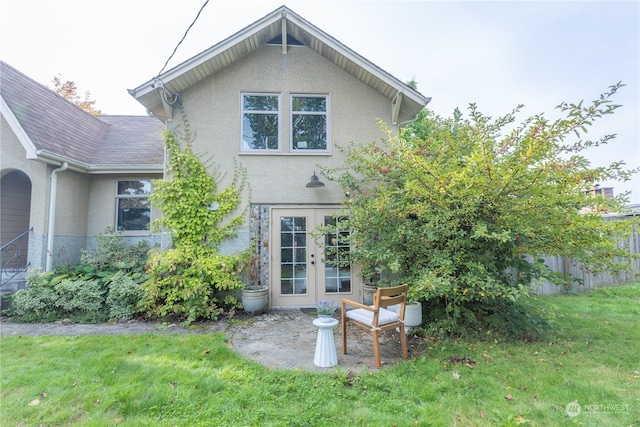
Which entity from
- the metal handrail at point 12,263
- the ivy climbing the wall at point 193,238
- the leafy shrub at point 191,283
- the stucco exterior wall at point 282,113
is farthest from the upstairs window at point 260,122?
the metal handrail at point 12,263

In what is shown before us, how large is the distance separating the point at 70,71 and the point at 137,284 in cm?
1881

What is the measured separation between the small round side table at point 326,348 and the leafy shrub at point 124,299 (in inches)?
168

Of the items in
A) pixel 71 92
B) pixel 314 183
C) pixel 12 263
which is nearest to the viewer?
pixel 314 183

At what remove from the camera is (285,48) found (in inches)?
287

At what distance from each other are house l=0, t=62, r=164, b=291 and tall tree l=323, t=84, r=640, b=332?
6985mm

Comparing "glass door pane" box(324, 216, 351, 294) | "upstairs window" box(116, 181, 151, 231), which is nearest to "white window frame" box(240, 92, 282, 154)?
"glass door pane" box(324, 216, 351, 294)

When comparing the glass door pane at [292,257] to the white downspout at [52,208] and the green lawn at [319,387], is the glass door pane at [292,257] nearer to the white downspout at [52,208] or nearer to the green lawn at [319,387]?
the green lawn at [319,387]

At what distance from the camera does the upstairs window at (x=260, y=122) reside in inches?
289

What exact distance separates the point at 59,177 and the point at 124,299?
12.6ft

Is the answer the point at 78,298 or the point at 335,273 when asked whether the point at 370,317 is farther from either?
the point at 78,298

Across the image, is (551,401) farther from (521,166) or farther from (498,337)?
(521,166)

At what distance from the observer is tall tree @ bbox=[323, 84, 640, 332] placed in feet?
12.9

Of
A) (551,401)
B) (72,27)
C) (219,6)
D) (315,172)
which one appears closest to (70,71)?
(72,27)

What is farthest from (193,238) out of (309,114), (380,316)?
(380,316)
